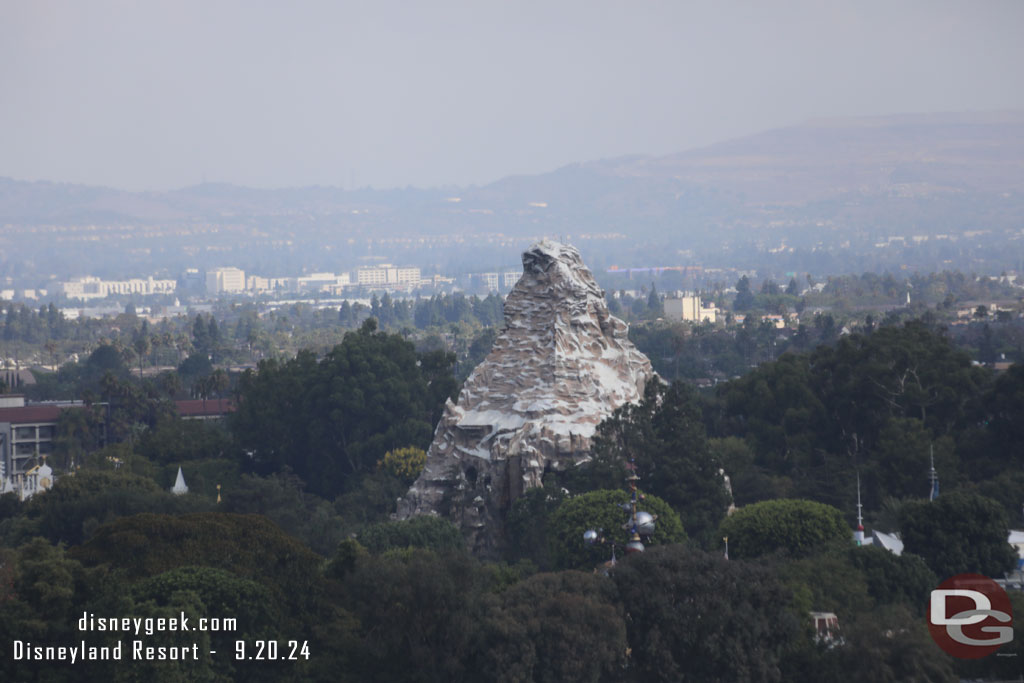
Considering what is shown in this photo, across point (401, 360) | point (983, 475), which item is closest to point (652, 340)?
point (401, 360)

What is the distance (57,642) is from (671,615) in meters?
9.84

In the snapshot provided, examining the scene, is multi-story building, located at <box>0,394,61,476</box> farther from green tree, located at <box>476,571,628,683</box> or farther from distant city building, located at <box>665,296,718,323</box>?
distant city building, located at <box>665,296,718,323</box>

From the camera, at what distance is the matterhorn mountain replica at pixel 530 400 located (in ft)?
132

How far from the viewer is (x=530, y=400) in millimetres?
41375

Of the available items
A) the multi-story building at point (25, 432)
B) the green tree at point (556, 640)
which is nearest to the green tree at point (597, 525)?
the green tree at point (556, 640)

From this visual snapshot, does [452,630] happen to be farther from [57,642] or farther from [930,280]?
[930,280]

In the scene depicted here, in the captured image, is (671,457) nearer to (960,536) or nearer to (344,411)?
(960,536)

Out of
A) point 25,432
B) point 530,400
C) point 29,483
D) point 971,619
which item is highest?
point 530,400

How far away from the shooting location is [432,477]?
42.1 meters

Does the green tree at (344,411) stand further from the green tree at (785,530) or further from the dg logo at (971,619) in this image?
the dg logo at (971,619)

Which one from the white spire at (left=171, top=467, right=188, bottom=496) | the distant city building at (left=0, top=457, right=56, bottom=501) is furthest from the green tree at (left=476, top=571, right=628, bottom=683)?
the distant city building at (left=0, top=457, right=56, bottom=501)

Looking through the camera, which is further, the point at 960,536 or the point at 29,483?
the point at 29,483

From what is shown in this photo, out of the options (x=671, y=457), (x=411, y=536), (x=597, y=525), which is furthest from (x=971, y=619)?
(x=411, y=536)

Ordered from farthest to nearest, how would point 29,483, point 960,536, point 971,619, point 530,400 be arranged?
1. point 29,483
2. point 530,400
3. point 960,536
4. point 971,619
